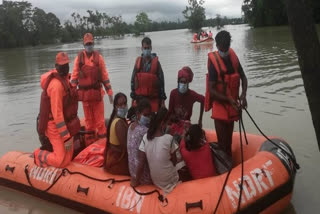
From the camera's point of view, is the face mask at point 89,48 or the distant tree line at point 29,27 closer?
the face mask at point 89,48

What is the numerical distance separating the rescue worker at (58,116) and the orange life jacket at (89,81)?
105 cm

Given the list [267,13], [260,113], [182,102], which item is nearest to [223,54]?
[182,102]

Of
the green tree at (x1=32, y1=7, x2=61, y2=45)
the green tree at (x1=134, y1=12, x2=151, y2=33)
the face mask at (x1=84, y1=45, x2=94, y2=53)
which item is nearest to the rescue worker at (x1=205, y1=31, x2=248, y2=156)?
the face mask at (x1=84, y1=45, x2=94, y2=53)

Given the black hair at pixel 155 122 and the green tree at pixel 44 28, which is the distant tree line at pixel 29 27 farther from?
the black hair at pixel 155 122

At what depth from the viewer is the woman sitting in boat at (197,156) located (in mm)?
3600

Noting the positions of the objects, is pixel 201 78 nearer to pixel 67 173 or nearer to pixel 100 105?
pixel 100 105

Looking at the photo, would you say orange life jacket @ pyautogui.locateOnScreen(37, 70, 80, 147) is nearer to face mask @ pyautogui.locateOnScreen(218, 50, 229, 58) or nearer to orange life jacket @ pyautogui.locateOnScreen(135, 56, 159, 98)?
orange life jacket @ pyautogui.locateOnScreen(135, 56, 159, 98)

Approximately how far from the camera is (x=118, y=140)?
3805 millimetres

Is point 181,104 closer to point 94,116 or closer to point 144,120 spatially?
point 144,120

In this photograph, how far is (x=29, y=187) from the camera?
452cm

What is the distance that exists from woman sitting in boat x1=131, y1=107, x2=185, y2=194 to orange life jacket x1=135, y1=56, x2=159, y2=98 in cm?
154

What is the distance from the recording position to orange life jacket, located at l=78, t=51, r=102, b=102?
542 cm

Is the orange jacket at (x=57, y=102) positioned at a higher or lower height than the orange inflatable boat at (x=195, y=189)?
higher

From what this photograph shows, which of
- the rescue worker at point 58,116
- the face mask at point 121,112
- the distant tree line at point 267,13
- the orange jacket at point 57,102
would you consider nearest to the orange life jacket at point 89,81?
the rescue worker at point 58,116
